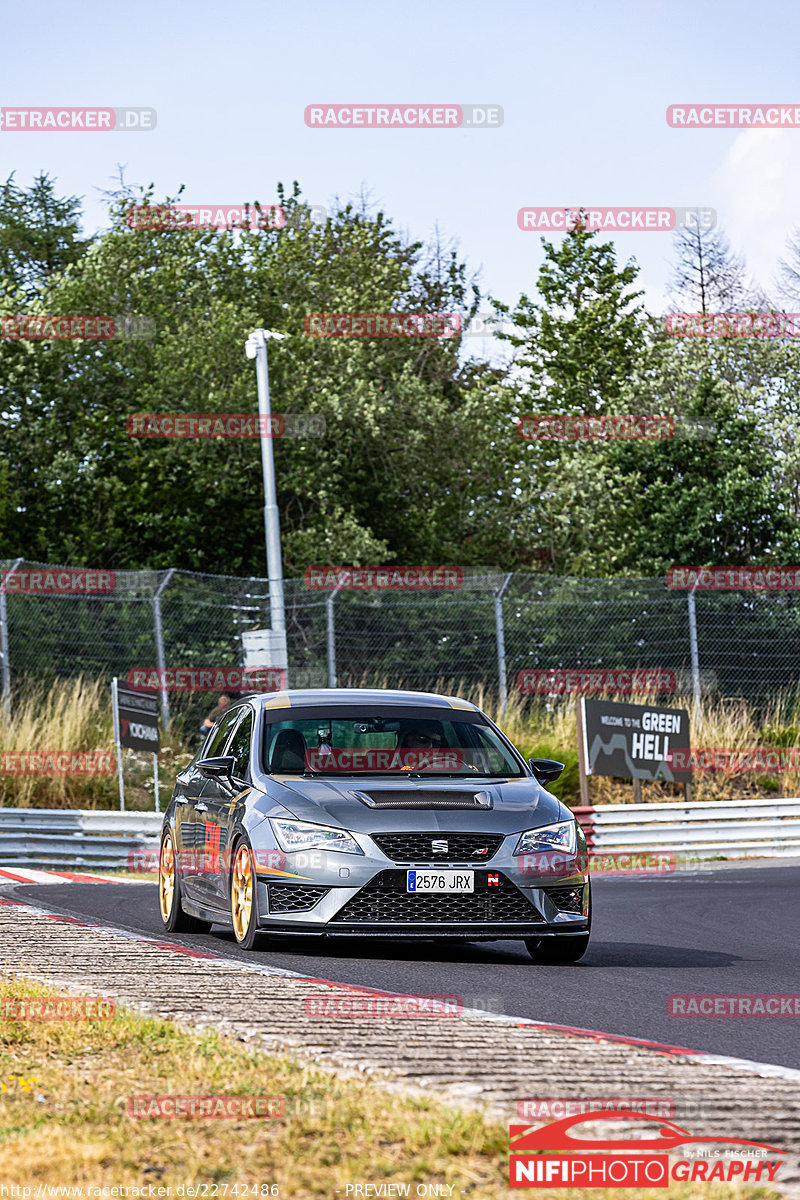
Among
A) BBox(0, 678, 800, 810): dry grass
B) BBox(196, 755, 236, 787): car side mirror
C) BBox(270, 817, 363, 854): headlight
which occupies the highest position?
BBox(196, 755, 236, 787): car side mirror

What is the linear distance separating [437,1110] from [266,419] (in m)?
23.9

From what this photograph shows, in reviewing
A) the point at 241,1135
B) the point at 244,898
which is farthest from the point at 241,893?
the point at 241,1135

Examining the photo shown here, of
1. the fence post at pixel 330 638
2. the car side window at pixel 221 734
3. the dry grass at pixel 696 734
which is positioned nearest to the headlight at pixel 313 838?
the car side window at pixel 221 734

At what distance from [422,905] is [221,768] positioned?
1.82 metres

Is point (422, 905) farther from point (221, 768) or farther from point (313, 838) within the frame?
point (221, 768)

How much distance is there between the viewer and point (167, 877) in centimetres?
1105

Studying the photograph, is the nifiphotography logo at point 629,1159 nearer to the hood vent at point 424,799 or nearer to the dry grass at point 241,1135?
the dry grass at point 241,1135

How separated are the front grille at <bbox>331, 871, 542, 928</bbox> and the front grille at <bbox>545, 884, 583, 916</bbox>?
251 mm

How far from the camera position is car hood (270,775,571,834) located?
8969 mm

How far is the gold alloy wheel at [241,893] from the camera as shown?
30.1 feet

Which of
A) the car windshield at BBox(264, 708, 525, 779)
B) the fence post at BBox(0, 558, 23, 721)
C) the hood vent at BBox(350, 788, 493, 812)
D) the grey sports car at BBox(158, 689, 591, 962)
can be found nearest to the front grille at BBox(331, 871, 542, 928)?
the grey sports car at BBox(158, 689, 591, 962)

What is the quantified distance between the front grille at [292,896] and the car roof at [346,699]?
1695mm

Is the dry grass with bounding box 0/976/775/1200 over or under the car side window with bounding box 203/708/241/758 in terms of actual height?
under

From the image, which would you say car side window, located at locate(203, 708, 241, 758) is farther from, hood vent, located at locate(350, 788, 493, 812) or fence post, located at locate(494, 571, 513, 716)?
fence post, located at locate(494, 571, 513, 716)
